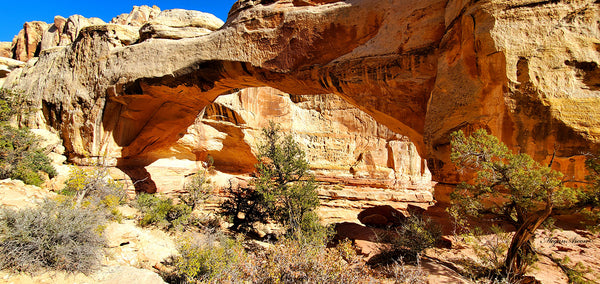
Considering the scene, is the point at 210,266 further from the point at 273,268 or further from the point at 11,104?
the point at 11,104

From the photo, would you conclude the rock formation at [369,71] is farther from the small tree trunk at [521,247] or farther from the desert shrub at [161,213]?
the desert shrub at [161,213]

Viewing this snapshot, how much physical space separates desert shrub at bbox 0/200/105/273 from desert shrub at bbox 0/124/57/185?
3643mm

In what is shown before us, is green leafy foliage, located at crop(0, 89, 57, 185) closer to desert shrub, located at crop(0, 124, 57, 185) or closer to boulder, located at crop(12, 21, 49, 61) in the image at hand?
desert shrub, located at crop(0, 124, 57, 185)

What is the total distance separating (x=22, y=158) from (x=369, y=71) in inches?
377

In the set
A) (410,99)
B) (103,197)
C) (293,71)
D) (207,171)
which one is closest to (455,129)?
(410,99)

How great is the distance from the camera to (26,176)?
7355 millimetres

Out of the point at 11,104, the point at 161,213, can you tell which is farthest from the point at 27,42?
the point at 161,213

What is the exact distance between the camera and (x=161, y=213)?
26.1 feet

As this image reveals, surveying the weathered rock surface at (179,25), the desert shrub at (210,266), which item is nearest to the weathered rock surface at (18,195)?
the desert shrub at (210,266)

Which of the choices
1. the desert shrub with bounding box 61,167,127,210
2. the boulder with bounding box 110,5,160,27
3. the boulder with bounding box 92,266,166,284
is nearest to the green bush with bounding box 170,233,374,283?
the boulder with bounding box 92,266,166,284

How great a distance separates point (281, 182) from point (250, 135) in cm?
556

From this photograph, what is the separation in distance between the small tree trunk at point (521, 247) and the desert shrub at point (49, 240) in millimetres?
6873

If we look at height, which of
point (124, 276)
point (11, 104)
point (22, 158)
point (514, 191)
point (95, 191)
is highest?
point (11, 104)

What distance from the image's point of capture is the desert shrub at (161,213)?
24.9ft
